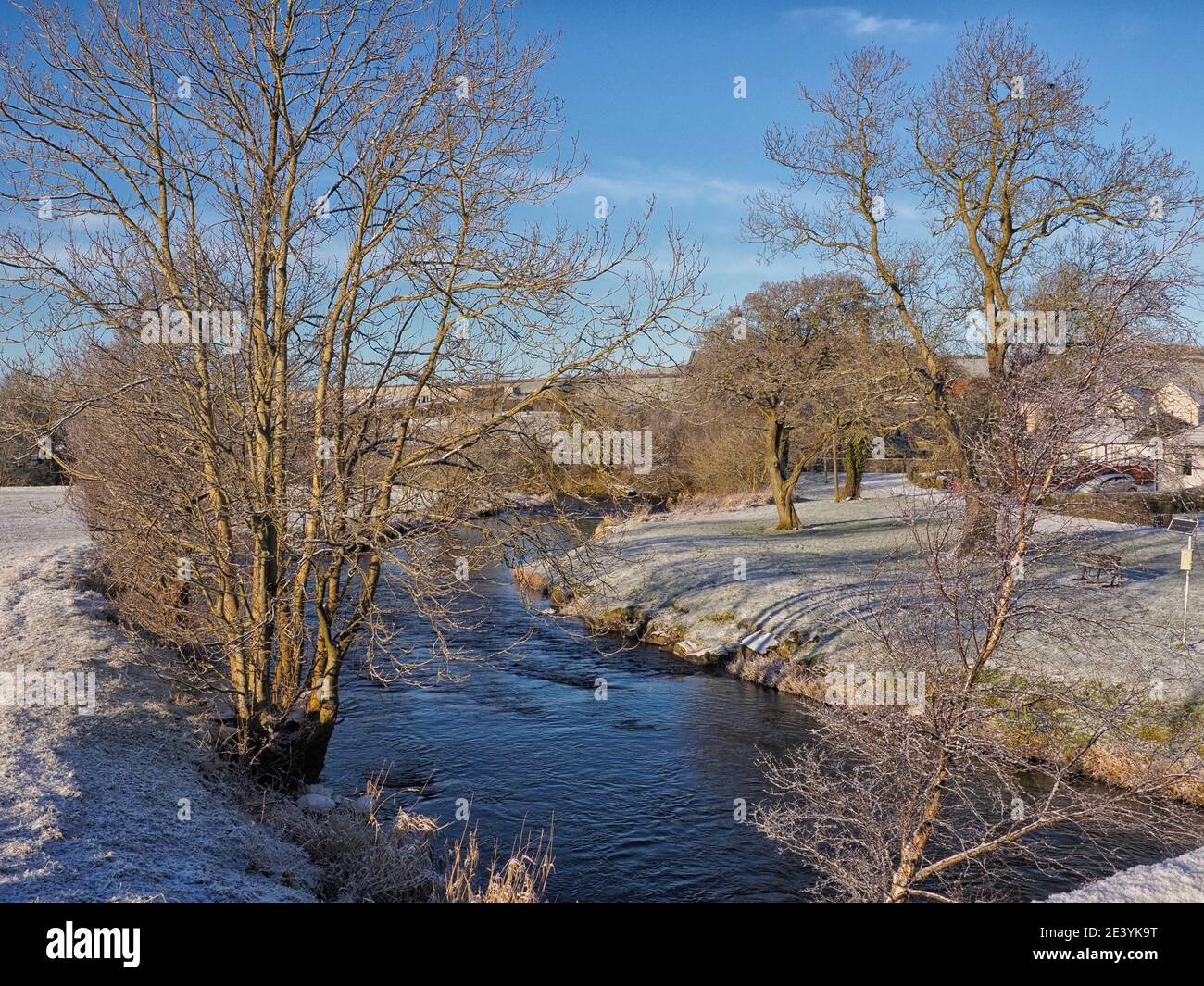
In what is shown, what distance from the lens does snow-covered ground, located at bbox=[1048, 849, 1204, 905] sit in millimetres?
6801

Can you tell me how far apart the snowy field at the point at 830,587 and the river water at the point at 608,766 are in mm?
1929

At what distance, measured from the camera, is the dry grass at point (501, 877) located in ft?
27.5

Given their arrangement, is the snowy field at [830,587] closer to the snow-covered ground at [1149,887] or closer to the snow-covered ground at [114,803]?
the snow-covered ground at [1149,887]

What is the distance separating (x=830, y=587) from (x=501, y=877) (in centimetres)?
1444

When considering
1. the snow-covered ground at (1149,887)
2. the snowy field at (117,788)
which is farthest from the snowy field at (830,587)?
the snow-covered ground at (1149,887)

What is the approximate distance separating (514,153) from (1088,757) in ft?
36.4

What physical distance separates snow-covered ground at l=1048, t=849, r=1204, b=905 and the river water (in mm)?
1672

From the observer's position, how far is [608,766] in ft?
44.1

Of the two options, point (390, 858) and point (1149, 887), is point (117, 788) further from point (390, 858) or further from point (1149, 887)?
point (1149, 887)

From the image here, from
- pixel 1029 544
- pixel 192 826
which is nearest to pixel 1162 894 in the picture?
pixel 1029 544
